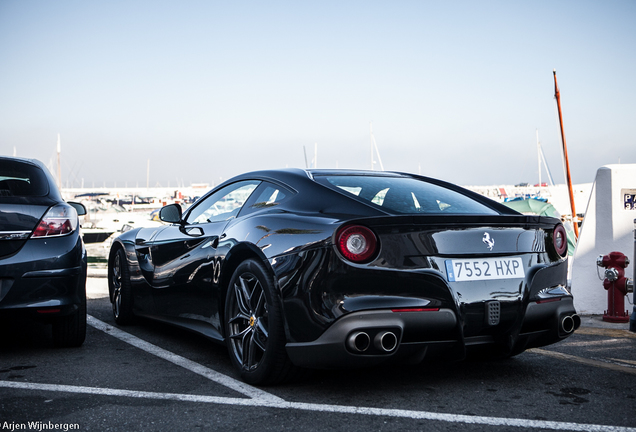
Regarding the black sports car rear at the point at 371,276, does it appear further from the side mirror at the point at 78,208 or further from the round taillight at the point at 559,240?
the side mirror at the point at 78,208

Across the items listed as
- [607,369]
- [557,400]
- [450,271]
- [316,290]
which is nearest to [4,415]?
[316,290]

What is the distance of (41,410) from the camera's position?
3.01 metres

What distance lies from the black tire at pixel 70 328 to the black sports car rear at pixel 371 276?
3.31 ft

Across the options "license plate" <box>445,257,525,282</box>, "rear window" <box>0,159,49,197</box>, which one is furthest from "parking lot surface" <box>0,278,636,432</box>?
"rear window" <box>0,159,49,197</box>

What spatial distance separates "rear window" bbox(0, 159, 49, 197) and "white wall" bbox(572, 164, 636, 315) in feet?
15.9

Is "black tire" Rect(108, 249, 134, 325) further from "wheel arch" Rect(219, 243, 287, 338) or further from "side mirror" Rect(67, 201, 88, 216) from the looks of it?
"wheel arch" Rect(219, 243, 287, 338)

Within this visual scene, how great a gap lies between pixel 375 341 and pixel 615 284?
11.6 feet

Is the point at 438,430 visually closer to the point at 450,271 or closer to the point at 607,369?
the point at 450,271

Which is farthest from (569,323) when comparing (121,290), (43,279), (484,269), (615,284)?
(121,290)

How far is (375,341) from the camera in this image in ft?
9.68

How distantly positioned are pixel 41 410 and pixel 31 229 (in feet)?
5.09

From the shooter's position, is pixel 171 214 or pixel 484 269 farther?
pixel 171 214

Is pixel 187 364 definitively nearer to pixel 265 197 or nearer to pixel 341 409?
pixel 265 197

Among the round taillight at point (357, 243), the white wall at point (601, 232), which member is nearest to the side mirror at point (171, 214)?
the round taillight at point (357, 243)
